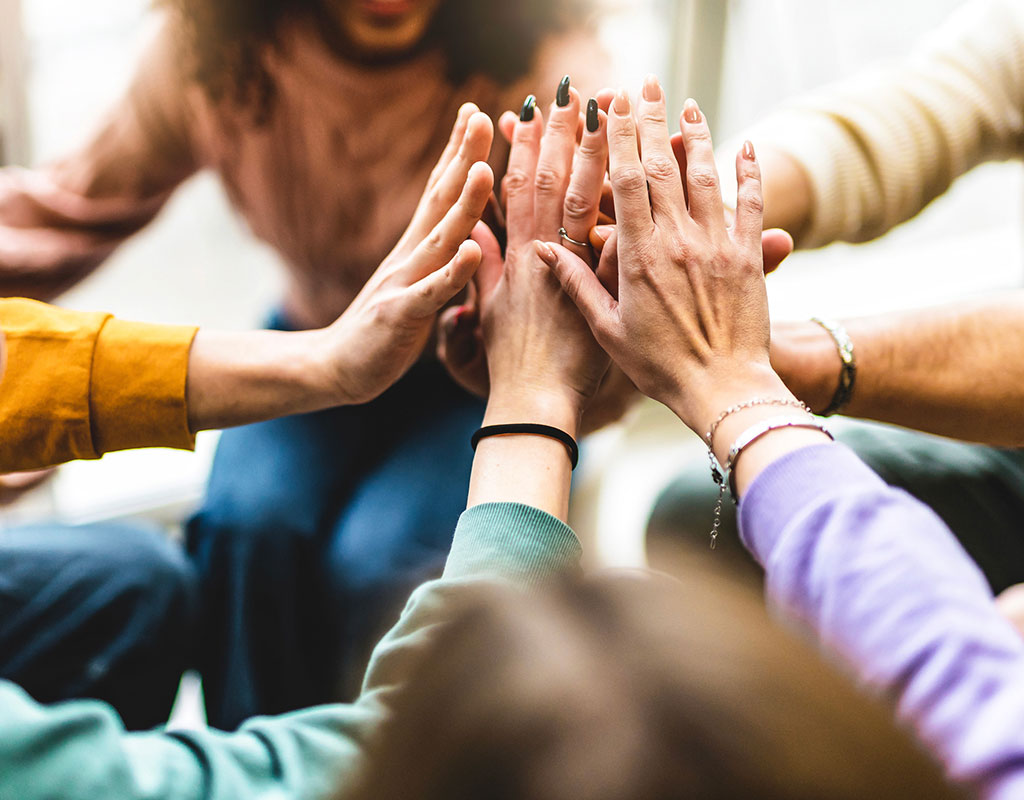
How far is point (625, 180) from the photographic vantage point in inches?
24.0

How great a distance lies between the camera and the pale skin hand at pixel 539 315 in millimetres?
662

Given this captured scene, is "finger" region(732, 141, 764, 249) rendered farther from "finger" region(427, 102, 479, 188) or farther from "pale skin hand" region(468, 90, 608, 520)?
"finger" region(427, 102, 479, 188)

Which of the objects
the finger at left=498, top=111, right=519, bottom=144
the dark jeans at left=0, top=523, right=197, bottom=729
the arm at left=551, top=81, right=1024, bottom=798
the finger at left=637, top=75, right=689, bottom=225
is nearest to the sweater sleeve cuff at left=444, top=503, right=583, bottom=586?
the arm at left=551, top=81, right=1024, bottom=798

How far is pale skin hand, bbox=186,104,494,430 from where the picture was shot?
0.65 metres

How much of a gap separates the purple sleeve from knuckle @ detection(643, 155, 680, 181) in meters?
0.23

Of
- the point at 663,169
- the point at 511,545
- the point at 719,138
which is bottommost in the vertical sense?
the point at 511,545

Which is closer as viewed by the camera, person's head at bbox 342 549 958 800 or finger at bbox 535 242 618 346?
person's head at bbox 342 549 958 800

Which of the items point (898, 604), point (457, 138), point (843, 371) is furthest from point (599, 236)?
point (898, 604)

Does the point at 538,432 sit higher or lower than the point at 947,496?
higher

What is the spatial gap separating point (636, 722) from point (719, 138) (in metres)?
1.25

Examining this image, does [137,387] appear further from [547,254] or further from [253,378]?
[547,254]

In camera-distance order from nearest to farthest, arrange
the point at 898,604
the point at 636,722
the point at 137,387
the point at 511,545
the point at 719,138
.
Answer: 1. the point at 636,722
2. the point at 898,604
3. the point at 511,545
4. the point at 137,387
5. the point at 719,138

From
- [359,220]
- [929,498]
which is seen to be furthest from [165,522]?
[929,498]

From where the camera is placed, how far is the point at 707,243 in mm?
621
